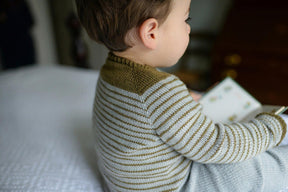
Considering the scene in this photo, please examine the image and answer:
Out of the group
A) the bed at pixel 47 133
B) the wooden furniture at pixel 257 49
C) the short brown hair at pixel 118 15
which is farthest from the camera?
the wooden furniture at pixel 257 49

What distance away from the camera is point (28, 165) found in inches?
26.8

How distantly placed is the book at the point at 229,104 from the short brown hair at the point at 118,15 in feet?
1.17

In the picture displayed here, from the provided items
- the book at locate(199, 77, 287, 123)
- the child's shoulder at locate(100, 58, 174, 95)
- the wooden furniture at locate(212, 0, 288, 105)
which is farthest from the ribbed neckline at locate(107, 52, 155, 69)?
the wooden furniture at locate(212, 0, 288, 105)

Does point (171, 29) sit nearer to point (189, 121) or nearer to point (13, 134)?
point (189, 121)

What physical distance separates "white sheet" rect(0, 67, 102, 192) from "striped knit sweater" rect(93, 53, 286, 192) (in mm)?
195

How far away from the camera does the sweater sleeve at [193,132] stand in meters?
0.43

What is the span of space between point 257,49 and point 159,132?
138cm

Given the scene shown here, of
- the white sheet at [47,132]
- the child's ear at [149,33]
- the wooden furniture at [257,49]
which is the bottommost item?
the white sheet at [47,132]

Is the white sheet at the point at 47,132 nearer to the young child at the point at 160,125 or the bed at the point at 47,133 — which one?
the bed at the point at 47,133

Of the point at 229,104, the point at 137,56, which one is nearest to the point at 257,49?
the point at 229,104

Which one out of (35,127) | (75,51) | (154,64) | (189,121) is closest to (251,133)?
(189,121)

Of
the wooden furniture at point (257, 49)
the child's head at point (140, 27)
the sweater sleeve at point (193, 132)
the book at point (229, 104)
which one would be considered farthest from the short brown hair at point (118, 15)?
the wooden furniture at point (257, 49)

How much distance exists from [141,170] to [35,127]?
0.59m

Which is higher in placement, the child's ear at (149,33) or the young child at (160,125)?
the child's ear at (149,33)
